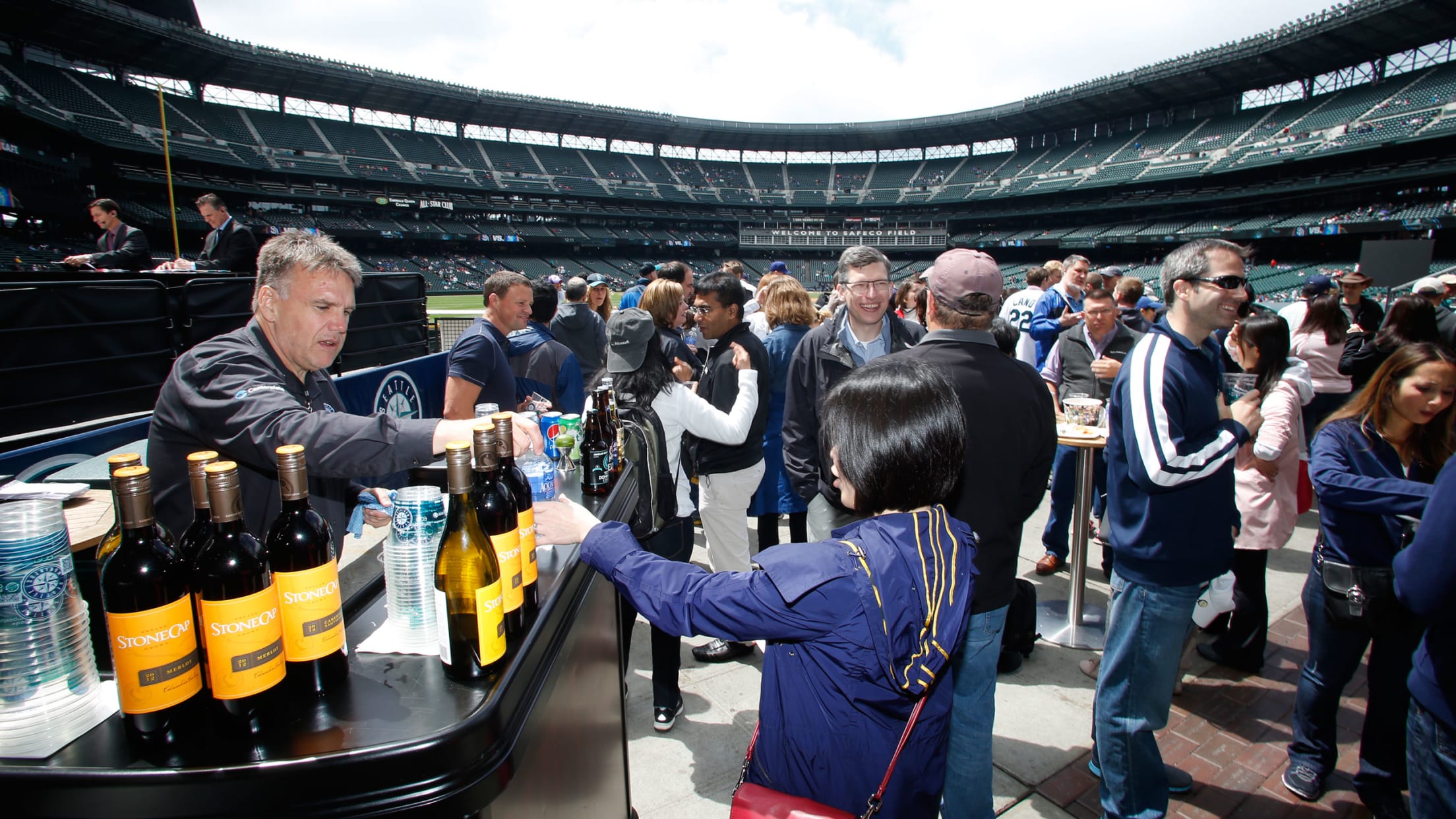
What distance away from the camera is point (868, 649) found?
1.26 metres

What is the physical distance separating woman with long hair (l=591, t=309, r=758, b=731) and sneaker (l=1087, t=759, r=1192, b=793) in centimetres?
186

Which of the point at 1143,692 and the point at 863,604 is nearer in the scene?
the point at 863,604

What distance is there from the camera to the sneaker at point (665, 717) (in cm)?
316

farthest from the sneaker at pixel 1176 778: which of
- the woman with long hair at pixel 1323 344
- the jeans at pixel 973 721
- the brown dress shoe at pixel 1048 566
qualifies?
the woman with long hair at pixel 1323 344

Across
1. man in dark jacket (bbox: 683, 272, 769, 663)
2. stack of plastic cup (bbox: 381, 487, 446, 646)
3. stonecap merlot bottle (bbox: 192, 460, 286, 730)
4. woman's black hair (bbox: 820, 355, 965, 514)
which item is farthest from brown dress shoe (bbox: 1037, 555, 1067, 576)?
stonecap merlot bottle (bbox: 192, 460, 286, 730)

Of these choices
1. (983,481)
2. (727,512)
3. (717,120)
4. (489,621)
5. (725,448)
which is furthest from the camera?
(717,120)

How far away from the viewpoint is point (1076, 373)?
192 inches

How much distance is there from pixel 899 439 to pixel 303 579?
1.12 metres

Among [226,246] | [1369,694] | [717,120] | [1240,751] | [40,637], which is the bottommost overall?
[1240,751]

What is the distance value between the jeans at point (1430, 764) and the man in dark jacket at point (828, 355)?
200cm

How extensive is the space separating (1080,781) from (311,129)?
165ft

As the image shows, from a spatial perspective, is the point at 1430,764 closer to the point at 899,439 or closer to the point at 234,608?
the point at 899,439

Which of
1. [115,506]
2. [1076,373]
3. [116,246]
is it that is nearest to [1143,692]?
[115,506]

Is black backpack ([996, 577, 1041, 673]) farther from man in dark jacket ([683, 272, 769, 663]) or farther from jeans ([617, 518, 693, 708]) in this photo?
jeans ([617, 518, 693, 708])
